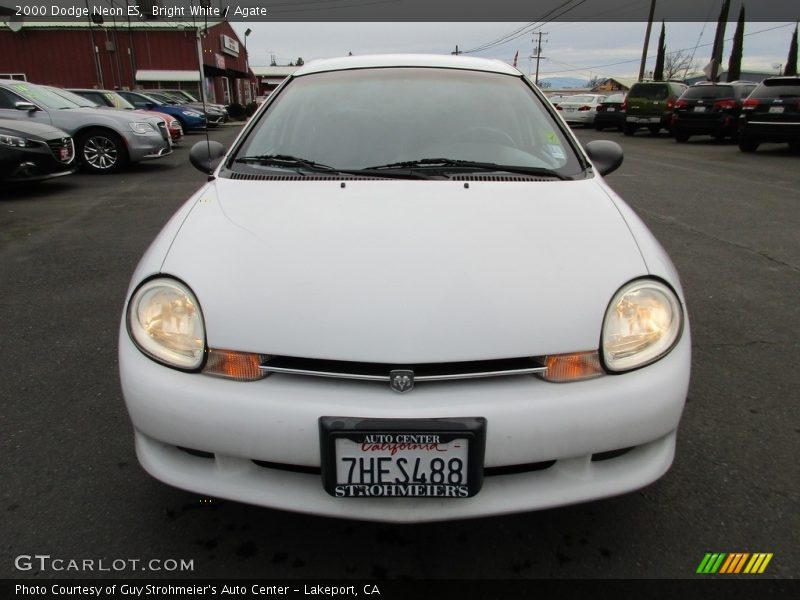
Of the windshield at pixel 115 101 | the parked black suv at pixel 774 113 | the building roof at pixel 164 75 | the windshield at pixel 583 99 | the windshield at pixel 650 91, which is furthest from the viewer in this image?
the building roof at pixel 164 75

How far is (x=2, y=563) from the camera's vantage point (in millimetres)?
1661

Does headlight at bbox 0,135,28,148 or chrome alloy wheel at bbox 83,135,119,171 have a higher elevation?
headlight at bbox 0,135,28,148

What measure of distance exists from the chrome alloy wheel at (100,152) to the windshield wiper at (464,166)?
869cm

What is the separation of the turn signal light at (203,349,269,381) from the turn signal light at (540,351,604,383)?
2.38 ft

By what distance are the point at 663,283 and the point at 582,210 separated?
1.34ft

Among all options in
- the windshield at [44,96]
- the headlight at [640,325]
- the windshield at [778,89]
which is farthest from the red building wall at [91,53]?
the headlight at [640,325]

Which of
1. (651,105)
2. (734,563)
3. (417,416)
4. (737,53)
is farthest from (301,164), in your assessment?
(737,53)

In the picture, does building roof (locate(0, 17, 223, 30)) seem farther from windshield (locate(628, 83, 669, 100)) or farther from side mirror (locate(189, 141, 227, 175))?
side mirror (locate(189, 141, 227, 175))

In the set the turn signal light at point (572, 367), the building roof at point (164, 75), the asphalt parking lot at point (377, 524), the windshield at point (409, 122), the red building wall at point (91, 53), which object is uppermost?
the red building wall at point (91, 53)

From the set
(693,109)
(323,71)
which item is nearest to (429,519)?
(323,71)

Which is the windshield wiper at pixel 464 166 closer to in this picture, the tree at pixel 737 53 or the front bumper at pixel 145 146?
the front bumper at pixel 145 146

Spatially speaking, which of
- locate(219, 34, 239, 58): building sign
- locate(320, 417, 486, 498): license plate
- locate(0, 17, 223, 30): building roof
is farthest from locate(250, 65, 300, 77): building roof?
locate(320, 417, 486, 498): license plate

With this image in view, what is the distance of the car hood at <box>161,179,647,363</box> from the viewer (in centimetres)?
147

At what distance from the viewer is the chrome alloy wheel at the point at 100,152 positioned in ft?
30.7
